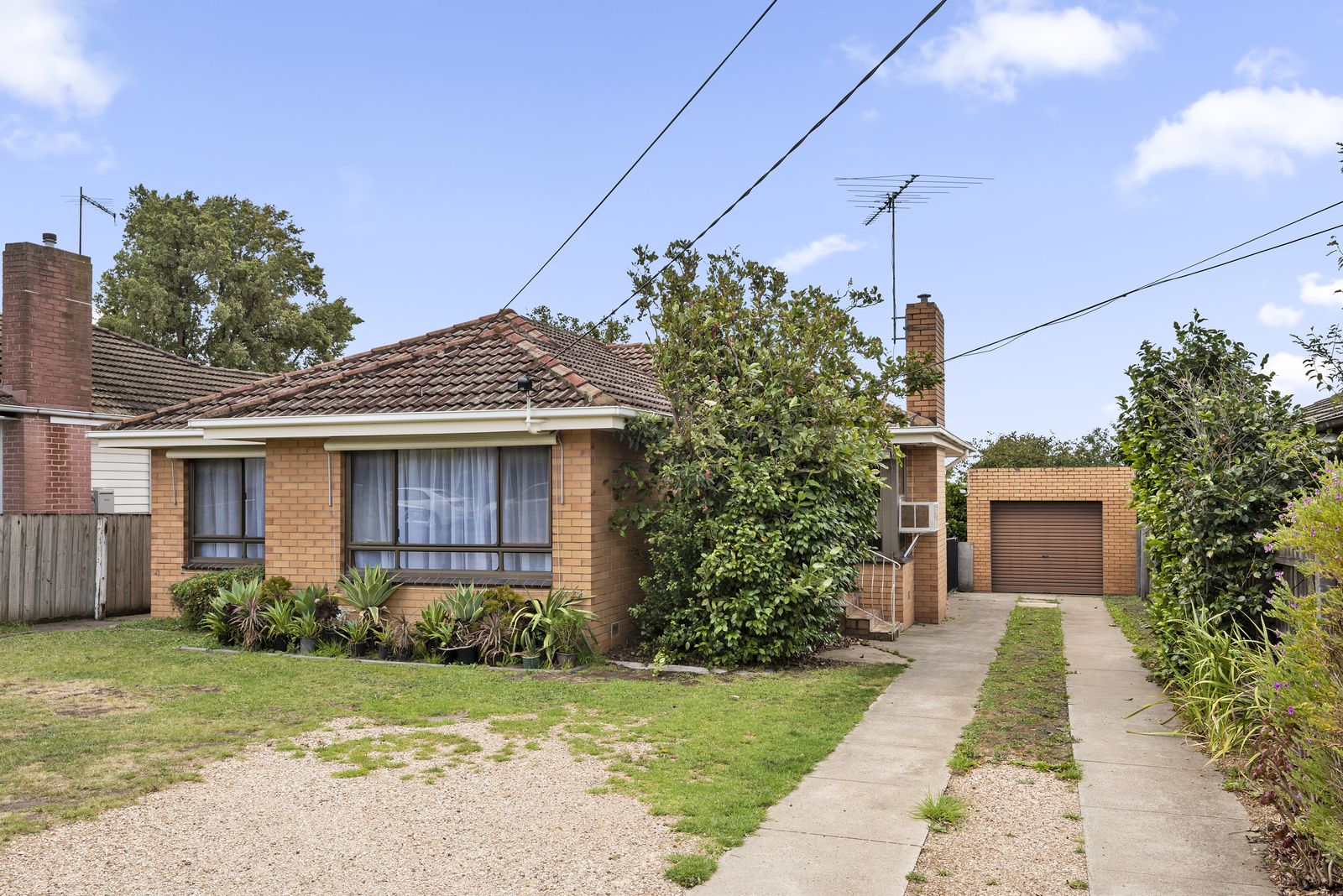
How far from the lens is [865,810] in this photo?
5.72m

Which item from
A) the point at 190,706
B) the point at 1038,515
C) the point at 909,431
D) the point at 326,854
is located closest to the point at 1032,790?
the point at 326,854

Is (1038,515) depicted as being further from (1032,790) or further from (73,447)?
(73,447)

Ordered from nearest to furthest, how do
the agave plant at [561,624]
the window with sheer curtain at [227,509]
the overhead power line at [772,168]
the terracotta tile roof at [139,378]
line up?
the overhead power line at [772,168] → the agave plant at [561,624] → the window with sheer curtain at [227,509] → the terracotta tile roof at [139,378]

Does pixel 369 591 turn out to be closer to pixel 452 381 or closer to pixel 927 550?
pixel 452 381

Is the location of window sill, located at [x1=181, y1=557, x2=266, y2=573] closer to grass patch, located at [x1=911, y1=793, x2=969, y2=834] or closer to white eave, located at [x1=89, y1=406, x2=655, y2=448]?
white eave, located at [x1=89, y1=406, x2=655, y2=448]

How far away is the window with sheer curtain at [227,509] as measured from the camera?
14203 mm

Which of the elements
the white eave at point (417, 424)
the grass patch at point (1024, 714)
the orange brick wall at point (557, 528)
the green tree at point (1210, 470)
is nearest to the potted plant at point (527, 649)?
the orange brick wall at point (557, 528)

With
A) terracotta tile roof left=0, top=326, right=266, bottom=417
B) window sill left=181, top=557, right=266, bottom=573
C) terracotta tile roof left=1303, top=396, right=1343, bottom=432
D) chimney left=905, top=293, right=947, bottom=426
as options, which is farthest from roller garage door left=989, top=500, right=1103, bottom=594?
terracotta tile roof left=0, top=326, right=266, bottom=417

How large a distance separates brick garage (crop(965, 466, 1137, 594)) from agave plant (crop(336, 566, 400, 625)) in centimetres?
1430

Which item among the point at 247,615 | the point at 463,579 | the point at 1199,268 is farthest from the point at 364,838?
the point at 1199,268

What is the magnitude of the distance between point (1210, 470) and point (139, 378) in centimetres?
1896

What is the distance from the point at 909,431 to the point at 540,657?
290 inches

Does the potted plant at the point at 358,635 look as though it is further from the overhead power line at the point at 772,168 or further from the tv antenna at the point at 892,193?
the tv antenna at the point at 892,193

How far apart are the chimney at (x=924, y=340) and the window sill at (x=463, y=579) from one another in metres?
Answer: 7.91
